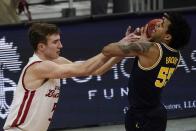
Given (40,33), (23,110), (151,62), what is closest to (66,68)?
(40,33)

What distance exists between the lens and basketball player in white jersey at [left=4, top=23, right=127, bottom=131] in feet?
15.2

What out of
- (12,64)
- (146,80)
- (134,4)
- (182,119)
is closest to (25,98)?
(146,80)

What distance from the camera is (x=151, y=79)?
4.80m

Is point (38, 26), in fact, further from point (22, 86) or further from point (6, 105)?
point (6, 105)

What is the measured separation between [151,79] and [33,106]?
93cm

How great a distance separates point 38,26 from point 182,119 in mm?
3787

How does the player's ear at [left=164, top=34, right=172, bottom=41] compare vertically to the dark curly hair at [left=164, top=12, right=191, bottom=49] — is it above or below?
below

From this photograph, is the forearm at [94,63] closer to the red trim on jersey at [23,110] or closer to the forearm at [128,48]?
the forearm at [128,48]

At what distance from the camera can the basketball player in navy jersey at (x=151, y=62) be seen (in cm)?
467

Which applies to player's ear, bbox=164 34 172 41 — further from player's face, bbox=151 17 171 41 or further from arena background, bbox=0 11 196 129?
arena background, bbox=0 11 196 129

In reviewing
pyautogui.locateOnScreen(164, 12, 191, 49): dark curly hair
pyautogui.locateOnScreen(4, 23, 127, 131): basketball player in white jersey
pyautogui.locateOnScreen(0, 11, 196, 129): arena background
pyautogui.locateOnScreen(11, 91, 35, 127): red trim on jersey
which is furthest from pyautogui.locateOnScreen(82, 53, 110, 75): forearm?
pyautogui.locateOnScreen(0, 11, 196, 129): arena background

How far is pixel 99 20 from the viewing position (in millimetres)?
7668

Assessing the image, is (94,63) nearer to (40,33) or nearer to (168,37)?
(40,33)

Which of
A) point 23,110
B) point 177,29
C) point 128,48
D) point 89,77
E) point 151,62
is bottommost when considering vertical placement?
point 89,77
